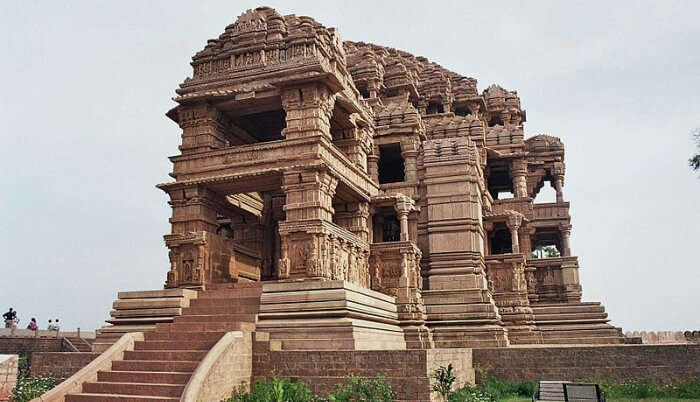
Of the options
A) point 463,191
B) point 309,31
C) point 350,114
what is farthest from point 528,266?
point 309,31

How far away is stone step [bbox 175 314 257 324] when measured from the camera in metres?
15.8

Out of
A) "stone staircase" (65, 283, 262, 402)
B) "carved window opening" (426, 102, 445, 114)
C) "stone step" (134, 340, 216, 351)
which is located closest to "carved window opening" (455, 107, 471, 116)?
"carved window opening" (426, 102, 445, 114)

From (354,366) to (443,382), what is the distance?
192cm

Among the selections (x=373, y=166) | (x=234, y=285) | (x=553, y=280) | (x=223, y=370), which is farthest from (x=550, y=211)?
(x=223, y=370)

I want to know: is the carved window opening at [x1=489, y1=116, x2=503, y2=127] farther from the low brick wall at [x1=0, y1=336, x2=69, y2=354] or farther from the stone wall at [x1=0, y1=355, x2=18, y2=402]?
the stone wall at [x1=0, y1=355, x2=18, y2=402]

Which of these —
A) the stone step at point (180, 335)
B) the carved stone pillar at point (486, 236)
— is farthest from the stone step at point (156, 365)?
the carved stone pillar at point (486, 236)

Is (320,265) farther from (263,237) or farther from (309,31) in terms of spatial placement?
(309,31)

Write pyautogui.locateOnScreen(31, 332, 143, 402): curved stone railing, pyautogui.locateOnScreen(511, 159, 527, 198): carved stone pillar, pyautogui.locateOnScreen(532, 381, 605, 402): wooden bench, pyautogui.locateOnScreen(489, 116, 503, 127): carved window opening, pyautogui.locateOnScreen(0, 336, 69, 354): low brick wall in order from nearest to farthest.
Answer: pyautogui.locateOnScreen(532, 381, 605, 402): wooden bench
pyautogui.locateOnScreen(31, 332, 143, 402): curved stone railing
pyautogui.locateOnScreen(511, 159, 527, 198): carved stone pillar
pyautogui.locateOnScreen(0, 336, 69, 354): low brick wall
pyautogui.locateOnScreen(489, 116, 503, 127): carved window opening

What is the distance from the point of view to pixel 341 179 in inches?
747

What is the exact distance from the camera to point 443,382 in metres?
12.6

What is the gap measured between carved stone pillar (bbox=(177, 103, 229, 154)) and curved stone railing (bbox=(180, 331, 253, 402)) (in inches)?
307

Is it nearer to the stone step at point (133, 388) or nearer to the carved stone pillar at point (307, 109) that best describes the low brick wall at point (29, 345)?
the stone step at point (133, 388)

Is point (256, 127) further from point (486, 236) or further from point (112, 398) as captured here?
point (112, 398)

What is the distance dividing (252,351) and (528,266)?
14314mm
